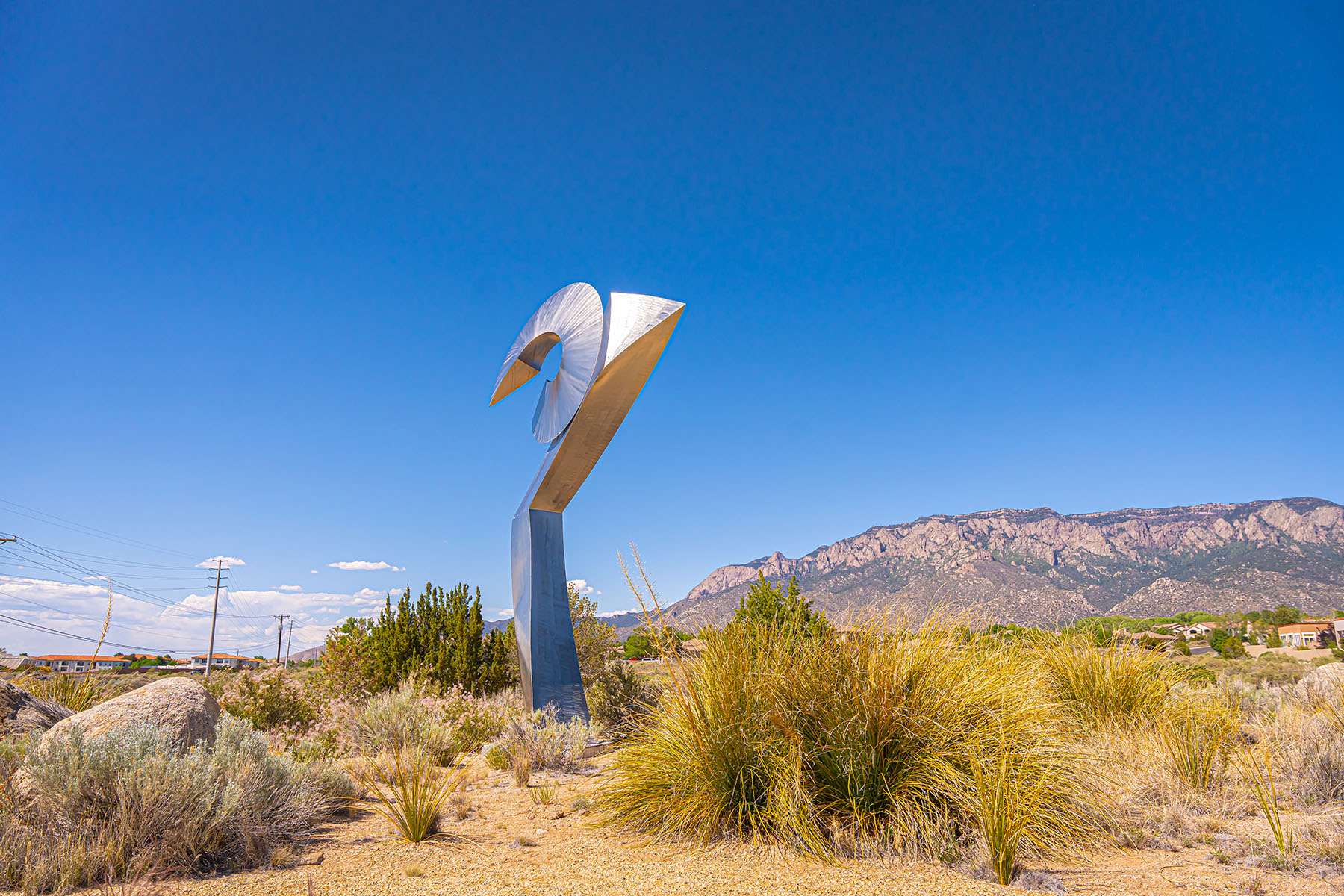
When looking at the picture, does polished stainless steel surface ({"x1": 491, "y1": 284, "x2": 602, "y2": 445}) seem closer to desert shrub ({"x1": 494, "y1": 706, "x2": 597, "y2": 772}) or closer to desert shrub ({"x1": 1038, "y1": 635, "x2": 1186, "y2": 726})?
desert shrub ({"x1": 494, "y1": 706, "x2": 597, "y2": 772})

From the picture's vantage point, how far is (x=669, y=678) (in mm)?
5352

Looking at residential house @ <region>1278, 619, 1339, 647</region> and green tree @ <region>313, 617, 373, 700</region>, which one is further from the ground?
green tree @ <region>313, 617, 373, 700</region>

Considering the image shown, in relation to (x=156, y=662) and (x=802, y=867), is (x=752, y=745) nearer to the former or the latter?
(x=802, y=867)

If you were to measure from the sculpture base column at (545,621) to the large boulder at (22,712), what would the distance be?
5211mm

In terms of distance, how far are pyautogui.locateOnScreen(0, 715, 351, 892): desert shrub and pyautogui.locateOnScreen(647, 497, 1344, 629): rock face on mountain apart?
32.9m

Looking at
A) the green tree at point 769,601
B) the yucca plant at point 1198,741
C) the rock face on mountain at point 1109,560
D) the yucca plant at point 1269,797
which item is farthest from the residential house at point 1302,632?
the yucca plant at point 1269,797

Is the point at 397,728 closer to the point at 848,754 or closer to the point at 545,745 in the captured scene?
the point at 545,745

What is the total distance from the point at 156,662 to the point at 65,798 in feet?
218

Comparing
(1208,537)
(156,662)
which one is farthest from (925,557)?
(156,662)

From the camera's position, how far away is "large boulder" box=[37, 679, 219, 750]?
495cm

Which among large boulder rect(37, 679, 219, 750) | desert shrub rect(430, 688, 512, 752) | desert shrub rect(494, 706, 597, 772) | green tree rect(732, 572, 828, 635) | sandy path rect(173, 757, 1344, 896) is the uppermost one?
green tree rect(732, 572, 828, 635)

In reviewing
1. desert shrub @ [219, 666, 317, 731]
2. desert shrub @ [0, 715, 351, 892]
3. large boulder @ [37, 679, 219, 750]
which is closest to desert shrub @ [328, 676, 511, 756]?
desert shrub @ [219, 666, 317, 731]

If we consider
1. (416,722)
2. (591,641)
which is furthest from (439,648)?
(416,722)

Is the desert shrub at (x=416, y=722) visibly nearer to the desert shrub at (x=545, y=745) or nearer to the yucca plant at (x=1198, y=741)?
the desert shrub at (x=545, y=745)
